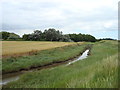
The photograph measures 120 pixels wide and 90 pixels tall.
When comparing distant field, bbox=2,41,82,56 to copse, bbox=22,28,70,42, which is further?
copse, bbox=22,28,70,42

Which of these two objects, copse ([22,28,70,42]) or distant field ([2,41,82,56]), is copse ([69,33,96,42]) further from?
distant field ([2,41,82,56])

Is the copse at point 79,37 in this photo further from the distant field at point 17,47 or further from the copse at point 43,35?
the distant field at point 17,47

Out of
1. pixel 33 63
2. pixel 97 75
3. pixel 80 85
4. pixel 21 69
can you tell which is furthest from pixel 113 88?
pixel 33 63

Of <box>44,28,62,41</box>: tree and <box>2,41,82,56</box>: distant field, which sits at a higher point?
<box>44,28,62,41</box>: tree

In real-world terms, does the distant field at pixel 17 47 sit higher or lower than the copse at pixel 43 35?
lower

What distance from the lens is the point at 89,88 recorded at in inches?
150

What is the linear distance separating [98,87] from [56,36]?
7789 cm

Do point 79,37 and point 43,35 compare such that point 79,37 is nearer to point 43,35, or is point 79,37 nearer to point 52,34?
point 52,34

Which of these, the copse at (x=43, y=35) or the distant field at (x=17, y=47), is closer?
the distant field at (x=17, y=47)

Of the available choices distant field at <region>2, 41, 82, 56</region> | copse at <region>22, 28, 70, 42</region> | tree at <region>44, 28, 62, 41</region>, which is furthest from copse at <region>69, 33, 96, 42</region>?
distant field at <region>2, 41, 82, 56</region>

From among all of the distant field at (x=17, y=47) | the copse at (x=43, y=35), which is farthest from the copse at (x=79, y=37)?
the distant field at (x=17, y=47)

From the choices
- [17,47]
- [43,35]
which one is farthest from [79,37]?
[17,47]

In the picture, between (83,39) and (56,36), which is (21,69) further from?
(83,39)

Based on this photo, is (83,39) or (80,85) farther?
(83,39)
